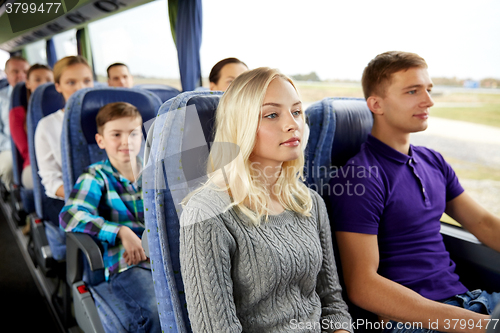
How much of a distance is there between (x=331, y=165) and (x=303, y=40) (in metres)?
1.45

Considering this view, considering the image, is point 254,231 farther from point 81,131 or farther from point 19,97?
point 19,97

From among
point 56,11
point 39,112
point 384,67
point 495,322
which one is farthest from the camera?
point 56,11

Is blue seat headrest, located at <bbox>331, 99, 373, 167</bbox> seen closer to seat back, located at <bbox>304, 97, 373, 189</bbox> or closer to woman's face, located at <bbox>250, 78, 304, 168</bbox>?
seat back, located at <bbox>304, 97, 373, 189</bbox>

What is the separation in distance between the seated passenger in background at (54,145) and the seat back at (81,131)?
513mm

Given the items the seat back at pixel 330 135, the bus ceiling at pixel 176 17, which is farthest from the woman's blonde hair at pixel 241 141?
the bus ceiling at pixel 176 17

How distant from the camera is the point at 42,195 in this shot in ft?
7.84

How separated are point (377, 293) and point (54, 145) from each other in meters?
2.14

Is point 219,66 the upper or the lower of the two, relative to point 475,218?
upper

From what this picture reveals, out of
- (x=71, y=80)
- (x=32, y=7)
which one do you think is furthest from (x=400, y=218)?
(x=32, y=7)

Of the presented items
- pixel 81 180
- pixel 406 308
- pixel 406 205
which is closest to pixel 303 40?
pixel 406 205

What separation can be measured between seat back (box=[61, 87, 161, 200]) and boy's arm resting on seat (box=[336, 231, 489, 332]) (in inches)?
51.7

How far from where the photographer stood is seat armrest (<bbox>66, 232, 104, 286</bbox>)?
4.85ft

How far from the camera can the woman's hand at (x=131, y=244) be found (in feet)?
5.00

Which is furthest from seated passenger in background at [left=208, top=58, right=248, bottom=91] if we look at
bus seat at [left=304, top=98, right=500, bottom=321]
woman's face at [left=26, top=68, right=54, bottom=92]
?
woman's face at [left=26, top=68, right=54, bottom=92]
